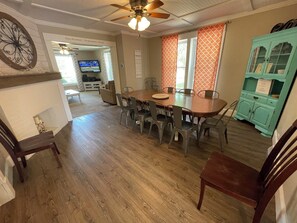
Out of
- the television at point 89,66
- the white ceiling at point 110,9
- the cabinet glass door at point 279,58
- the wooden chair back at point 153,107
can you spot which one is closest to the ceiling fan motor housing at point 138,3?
the white ceiling at point 110,9

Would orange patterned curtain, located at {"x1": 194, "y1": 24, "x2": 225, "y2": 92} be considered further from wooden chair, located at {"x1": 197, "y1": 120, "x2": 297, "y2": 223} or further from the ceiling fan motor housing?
wooden chair, located at {"x1": 197, "y1": 120, "x2": 297, "y2": 223}

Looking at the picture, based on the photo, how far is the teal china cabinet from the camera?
2.23m

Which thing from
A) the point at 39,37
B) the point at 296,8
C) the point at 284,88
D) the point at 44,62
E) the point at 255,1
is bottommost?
the point at 284,88

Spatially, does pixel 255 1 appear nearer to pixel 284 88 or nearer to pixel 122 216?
pixel 284 88

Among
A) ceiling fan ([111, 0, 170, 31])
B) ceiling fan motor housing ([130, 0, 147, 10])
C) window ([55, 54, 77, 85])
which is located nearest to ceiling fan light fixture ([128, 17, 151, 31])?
ceiling fan ([111, 0, 170, 31])

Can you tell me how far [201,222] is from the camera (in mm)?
1252

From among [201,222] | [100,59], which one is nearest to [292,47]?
[201,222]

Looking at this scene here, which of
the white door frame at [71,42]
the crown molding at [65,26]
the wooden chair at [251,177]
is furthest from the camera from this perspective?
the white door frame at [71,42]

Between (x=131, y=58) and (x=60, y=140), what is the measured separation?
3.39 meters

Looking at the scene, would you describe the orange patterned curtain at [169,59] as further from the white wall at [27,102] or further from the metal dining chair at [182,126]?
the white wall at [27,102]

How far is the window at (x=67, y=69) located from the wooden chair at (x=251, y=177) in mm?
8998

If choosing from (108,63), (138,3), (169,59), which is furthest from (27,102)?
(108,63)

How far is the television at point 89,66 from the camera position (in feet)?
26.0

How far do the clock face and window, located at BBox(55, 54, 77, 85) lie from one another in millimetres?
5740
